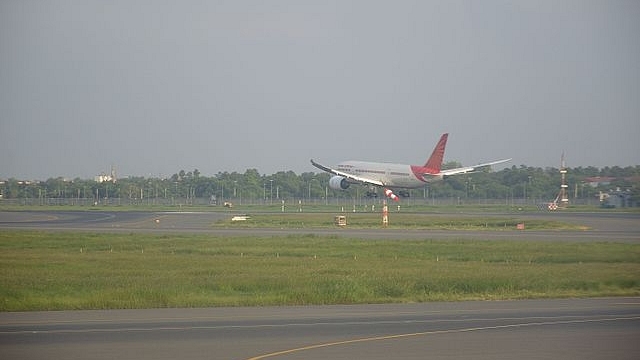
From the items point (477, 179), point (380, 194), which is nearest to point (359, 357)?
point (380, 194)

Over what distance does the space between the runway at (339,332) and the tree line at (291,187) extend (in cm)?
8802

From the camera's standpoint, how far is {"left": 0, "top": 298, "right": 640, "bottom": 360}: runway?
1619cm

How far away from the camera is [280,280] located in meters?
29.7

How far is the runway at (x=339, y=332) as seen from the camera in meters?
16.2

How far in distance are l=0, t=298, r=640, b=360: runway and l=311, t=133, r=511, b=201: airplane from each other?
7304 cm

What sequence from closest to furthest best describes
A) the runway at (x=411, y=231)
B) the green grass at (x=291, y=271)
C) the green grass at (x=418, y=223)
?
the green grass at (x=291, y=271) < the runway at (x=411, y=231) < the green grass at (x=418, y=223)

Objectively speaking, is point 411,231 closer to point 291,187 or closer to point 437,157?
point 437,157

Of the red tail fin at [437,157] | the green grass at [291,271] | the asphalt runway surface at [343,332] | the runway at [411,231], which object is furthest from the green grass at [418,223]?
the asphalt runway surface at [343,332]

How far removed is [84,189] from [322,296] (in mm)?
138647

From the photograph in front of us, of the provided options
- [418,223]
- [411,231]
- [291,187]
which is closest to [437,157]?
[418,223]

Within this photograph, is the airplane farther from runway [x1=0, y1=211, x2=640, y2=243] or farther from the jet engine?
runway [x1=0, y1=211, x2=640, y2=243]

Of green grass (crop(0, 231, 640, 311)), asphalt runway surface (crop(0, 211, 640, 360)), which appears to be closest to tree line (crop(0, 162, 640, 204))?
green grass (crop(0, 231, 640, 311))

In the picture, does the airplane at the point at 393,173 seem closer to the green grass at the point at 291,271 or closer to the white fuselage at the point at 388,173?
the white fuselage at the point at 388,173

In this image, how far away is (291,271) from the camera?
3328cm
